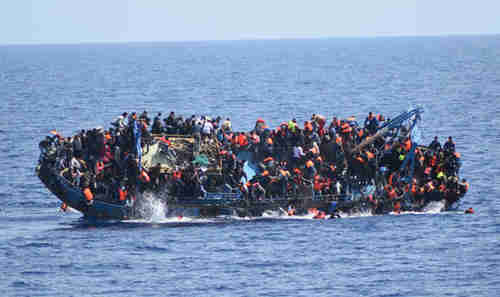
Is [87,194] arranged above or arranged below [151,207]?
above

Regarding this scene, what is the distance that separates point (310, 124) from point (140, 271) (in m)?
17.4

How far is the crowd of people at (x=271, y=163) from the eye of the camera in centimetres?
6262

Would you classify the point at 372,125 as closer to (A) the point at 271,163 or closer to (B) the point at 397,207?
(B) the point at 397,207

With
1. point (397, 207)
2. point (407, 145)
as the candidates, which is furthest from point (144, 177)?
point (407, 145)

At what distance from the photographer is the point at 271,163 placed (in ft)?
211

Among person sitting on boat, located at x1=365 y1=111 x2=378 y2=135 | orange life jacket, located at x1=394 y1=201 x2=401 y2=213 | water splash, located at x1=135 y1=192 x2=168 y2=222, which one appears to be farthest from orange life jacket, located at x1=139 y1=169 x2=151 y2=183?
orange life jacket, located at x1=394 y1=201 x2=401 y2=213

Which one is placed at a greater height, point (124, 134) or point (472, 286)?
point (124, 134)

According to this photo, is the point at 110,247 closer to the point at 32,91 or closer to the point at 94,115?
the point at 94,115

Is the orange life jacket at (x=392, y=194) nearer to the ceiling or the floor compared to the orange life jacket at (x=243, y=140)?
nearer to the floor

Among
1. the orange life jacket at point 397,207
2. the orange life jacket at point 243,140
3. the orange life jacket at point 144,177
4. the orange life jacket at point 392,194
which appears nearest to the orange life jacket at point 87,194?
the orange life jacket at point 144,177

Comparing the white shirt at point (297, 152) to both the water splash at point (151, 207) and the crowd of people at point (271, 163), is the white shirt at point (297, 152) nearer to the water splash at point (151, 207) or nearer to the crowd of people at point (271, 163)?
the crowd of people at point (271, 163)

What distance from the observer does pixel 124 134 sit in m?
63.2

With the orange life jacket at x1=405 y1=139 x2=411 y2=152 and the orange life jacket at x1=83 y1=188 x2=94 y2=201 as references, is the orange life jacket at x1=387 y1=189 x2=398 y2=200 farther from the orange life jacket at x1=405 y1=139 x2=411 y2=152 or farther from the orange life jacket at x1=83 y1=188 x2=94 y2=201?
the orange life jacket at x1=83 y1=188 x2=94 y2=201

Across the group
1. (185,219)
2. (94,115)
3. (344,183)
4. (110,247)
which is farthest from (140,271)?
(94,115)
